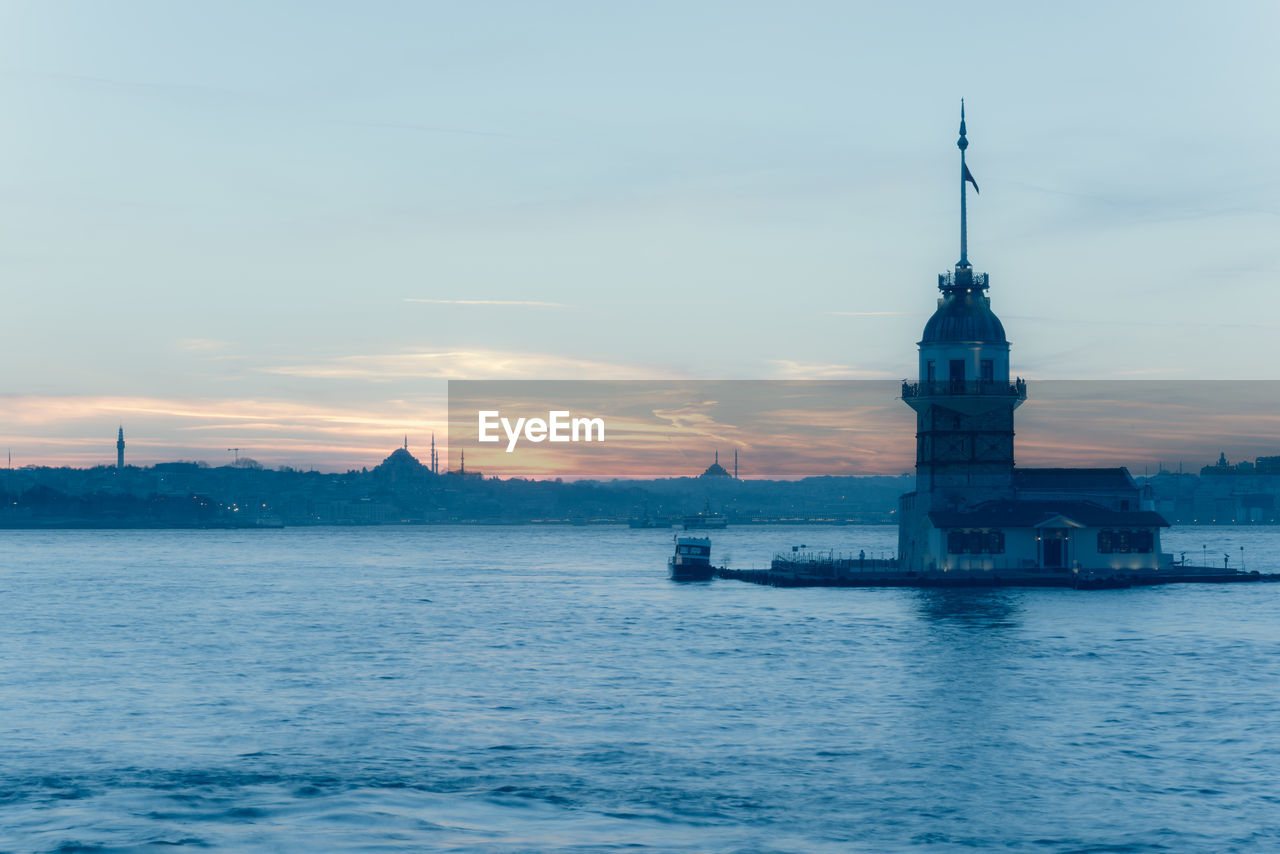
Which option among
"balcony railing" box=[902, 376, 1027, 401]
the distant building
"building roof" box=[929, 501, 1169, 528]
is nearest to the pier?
the distant building

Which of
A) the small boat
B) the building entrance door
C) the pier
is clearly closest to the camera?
the pier

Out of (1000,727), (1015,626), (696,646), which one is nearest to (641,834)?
(1000,727)

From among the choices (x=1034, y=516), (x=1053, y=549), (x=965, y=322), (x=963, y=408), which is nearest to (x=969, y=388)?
(x=963, y=408)

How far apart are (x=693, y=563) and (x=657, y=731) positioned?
7746 centimetres

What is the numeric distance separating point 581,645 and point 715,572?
54931 millimetres

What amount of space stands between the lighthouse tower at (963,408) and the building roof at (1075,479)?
2.14m

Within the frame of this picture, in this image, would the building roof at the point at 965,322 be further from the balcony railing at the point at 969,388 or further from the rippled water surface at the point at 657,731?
the rippled water surface at the point at 657,731

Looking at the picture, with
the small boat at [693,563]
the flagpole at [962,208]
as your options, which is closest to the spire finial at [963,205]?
the flagpole at [962,208]

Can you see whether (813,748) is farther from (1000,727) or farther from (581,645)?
(581,645)

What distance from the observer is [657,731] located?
39438mm

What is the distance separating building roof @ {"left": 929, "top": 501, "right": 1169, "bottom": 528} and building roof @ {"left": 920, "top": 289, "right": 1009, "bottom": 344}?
10927 millimetres

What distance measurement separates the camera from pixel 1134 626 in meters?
69.8

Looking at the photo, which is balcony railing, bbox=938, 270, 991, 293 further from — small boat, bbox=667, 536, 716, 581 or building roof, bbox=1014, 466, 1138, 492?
small boat, bbox=667, 536, 716, 581

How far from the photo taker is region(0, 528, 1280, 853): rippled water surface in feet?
93.6
